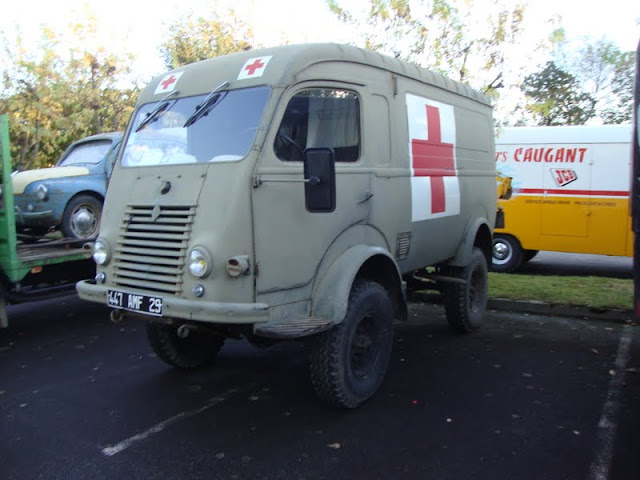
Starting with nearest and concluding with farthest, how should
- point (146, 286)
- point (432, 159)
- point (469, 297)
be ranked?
point (146, 286) → point (432, 159) → point (469, 297)

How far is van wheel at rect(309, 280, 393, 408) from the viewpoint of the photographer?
404 cm

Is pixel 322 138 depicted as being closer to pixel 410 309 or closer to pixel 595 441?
pixel 595 441

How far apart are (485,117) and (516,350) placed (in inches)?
114

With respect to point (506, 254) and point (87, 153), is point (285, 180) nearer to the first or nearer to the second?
point (87, 153)

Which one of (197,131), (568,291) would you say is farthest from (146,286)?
(568,291)

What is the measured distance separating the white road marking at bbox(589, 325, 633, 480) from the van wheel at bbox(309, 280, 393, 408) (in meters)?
1.62

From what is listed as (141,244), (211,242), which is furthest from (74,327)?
(211,242)

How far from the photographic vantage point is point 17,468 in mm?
3506

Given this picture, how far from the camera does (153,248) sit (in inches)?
156

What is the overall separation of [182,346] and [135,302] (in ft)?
4.42

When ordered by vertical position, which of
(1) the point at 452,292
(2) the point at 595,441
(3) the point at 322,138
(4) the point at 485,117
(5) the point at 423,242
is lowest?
(2) the point at 595,441

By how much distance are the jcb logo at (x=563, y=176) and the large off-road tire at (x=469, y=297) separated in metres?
4.04

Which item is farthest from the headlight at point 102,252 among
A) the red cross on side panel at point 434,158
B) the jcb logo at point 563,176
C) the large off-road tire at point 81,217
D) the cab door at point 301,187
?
the jcb logo at point 563,176

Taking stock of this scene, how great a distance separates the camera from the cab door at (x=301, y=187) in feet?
12.4
